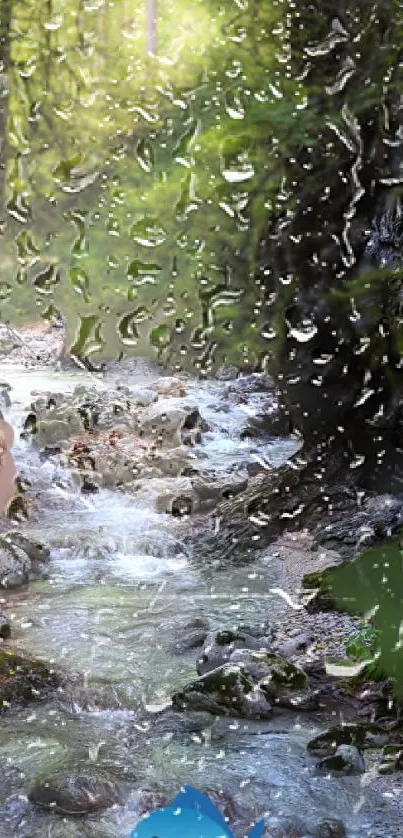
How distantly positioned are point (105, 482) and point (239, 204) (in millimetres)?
1544

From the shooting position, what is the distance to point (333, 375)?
356cm

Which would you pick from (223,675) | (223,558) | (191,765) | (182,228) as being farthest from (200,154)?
(191,765)

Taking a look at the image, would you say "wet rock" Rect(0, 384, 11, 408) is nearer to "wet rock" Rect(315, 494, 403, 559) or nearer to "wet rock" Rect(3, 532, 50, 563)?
"wet rock" Rect(3, 532, 50, 563)

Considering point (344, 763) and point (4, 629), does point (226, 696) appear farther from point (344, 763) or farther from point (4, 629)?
point (4, 629)

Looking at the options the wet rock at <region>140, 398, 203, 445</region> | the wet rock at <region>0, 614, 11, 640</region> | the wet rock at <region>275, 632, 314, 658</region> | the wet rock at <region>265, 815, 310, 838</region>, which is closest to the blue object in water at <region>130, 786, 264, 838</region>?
the wet rock at <region>265, 815, 310, 838</region>

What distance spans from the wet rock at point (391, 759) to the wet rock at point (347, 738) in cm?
3

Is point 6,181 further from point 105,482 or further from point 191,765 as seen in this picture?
point 191,765

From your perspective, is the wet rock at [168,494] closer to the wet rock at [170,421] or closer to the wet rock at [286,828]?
the wet rock at [170,421]

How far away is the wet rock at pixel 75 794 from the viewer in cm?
166

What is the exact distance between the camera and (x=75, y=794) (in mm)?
1684

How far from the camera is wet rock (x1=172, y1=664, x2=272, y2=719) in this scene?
6.78 ft

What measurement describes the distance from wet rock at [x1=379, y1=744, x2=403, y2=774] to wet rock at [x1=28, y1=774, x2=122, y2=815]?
53 cm

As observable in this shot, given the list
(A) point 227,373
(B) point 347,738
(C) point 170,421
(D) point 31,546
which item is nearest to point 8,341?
(C) point 170,421

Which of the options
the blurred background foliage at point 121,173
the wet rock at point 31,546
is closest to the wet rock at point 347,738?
the wet rock at point 31,546
